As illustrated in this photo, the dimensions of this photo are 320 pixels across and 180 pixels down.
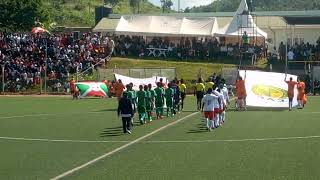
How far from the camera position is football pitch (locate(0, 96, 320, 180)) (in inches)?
637

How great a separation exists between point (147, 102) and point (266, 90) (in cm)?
941

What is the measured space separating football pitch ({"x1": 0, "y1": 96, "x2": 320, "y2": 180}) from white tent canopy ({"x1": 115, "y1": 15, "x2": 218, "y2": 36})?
90.4ft

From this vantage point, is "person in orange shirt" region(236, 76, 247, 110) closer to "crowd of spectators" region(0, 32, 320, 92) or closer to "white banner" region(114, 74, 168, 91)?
"white banner" region(114, 74, 168, 91)

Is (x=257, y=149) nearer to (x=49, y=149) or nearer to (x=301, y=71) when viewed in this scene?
(x=49, y=149)

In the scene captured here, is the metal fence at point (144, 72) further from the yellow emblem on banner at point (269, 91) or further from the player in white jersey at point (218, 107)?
the player in white jersey at point (218, 107)

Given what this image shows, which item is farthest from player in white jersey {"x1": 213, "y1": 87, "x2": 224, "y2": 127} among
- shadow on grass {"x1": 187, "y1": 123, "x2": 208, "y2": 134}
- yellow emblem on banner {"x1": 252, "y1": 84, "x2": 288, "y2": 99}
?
yellow emblem on banner {"x1": 252, "y1": 84, "x2": 288, "y2": 99}

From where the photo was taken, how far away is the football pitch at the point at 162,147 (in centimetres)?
1617

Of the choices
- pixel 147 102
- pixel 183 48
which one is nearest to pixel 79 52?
pixel 183 48

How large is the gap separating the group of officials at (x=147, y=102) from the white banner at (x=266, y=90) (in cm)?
388

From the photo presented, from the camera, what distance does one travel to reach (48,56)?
54781mm

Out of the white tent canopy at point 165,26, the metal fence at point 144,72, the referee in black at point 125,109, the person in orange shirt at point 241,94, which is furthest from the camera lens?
the white tent canopy at point 165,26

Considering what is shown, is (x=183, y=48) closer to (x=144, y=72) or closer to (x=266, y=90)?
(x=144, y=72)

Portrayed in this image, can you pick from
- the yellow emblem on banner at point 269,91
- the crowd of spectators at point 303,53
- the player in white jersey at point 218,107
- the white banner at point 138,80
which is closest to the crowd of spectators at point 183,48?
the crowd of spectators at point 303,53

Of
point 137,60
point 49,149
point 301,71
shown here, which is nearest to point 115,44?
point 137,60
